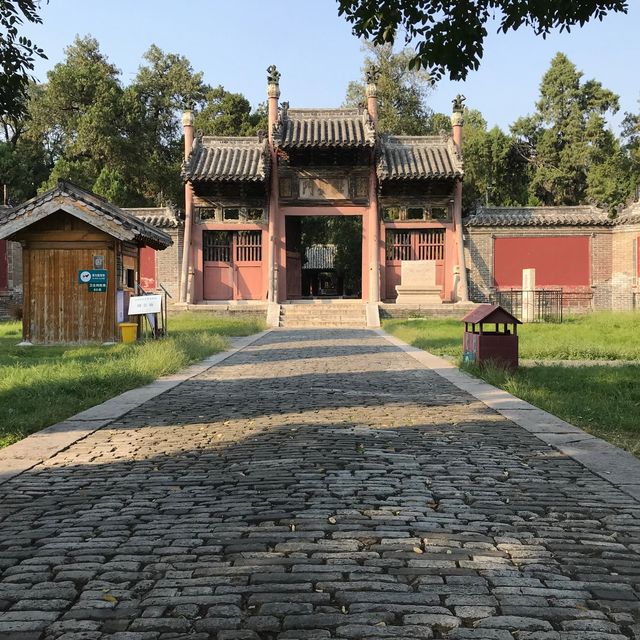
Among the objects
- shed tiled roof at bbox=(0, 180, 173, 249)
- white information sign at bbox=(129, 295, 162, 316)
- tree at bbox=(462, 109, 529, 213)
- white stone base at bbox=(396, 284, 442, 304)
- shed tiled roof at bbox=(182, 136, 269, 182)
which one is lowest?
white information sign at bbox=(129, 295, 162, 316)

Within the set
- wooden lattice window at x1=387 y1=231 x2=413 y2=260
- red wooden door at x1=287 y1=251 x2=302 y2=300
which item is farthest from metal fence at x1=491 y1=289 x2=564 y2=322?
red wooden door at x1=287 y1=251 x2=302 y2=300

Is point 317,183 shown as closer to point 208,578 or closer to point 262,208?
point 262,208

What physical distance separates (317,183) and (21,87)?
2046 centimetres

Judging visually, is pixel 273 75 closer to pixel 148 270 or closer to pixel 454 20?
pixel 148 270

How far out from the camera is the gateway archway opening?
2758 cm

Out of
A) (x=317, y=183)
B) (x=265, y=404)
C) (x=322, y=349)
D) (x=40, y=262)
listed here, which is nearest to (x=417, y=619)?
(x=265, y=404)

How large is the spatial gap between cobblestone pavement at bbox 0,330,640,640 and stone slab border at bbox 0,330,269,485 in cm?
15

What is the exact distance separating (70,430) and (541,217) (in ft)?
81.7

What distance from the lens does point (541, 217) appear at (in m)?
27.8

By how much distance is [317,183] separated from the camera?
85.8 feet

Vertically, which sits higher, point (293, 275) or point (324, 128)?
point (324, 128)

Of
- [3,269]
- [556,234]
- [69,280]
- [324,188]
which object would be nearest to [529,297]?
[556,234]

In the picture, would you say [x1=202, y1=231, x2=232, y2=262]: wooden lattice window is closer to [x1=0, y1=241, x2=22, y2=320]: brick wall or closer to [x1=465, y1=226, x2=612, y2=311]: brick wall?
[x1=0, y1=241, x2=22, y2=320]: brick wall

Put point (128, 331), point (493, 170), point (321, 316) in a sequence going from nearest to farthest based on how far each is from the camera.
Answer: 1. point (128, 331)
2. point (321, 316)
3. point (493, 170)
